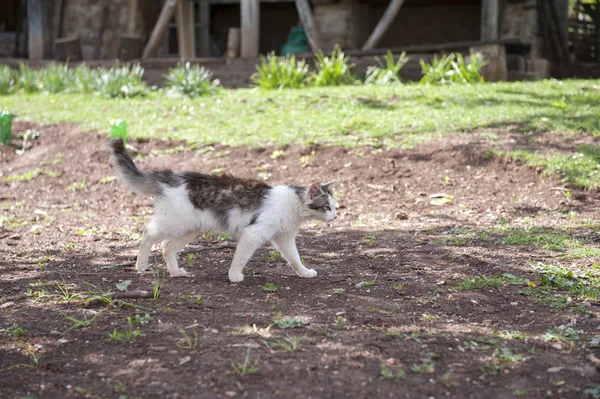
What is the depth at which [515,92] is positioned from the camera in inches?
505

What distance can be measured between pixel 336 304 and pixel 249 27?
40.2ft

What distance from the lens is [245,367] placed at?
13.1 ft

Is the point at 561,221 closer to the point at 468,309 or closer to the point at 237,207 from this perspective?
the point at 468,309

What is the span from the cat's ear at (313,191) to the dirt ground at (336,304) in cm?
66

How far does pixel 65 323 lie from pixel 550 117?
8303mm

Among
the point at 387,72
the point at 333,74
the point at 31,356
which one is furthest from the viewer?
the point at 387,72

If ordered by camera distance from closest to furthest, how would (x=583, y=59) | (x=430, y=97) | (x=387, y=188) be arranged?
(x=387, y=188) → (x=430, y=97) → (x=583, y=59)

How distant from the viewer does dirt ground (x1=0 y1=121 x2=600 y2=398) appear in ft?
13.0

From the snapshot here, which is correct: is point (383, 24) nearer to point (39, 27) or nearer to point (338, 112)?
point (338, 112)

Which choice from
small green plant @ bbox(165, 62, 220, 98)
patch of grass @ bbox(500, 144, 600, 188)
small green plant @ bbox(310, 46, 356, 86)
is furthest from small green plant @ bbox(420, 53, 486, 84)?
patch of grass @ bbox(500, 144, 600, 188)

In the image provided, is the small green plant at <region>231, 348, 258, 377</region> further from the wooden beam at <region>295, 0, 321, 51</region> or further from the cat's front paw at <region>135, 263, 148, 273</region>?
the wooden beam at <region>295, 0, 321, 51</region>

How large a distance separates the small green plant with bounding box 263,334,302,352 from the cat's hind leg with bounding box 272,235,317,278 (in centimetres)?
143

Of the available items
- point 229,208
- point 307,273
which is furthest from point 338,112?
point 229,208

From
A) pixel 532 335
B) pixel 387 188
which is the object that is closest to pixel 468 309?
A: pixel 532 335
